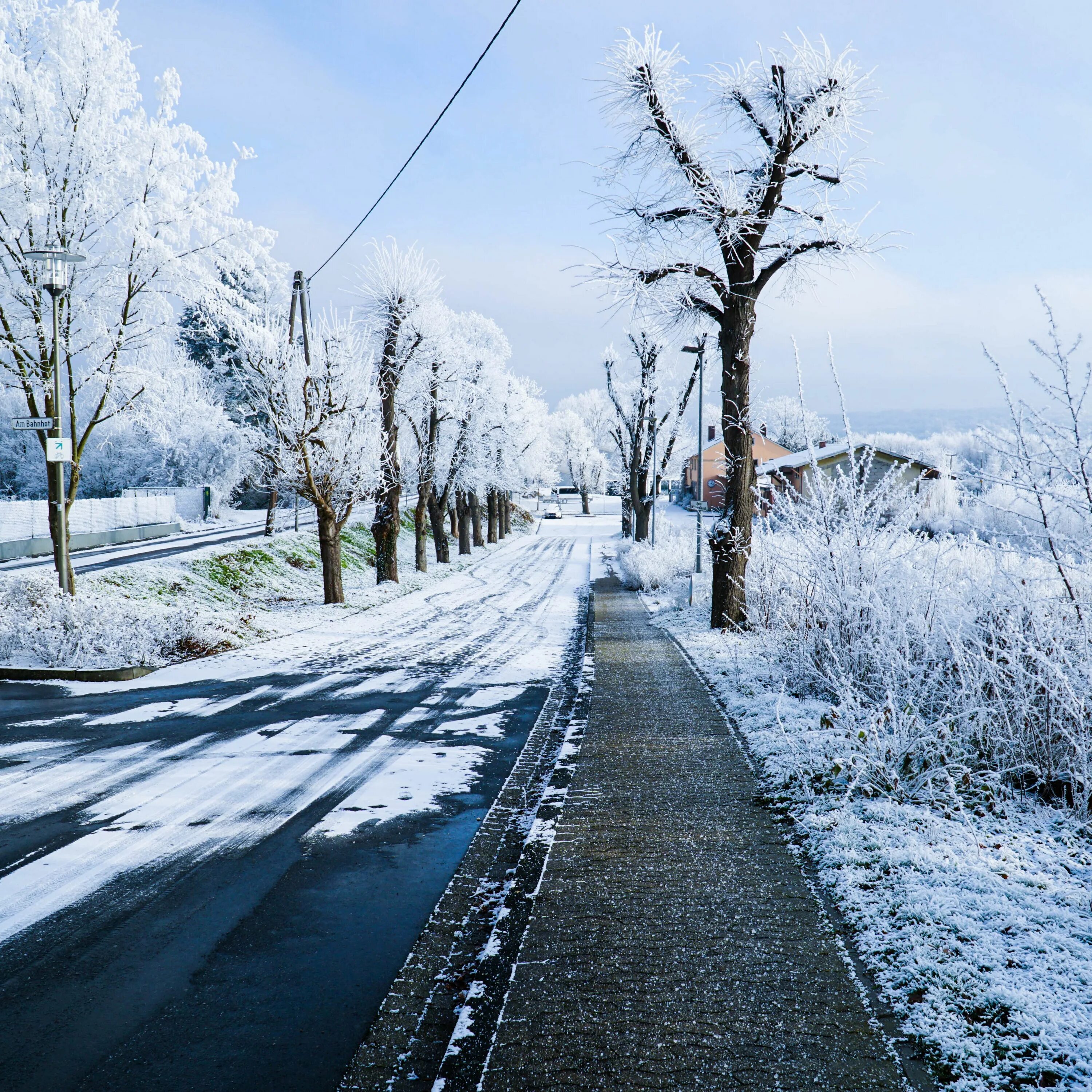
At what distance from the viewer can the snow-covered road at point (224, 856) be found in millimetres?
3053

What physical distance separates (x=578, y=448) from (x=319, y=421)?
81.8 m

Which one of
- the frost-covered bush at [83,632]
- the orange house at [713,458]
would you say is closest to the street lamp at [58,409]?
the frost-covered bush at [83,632]

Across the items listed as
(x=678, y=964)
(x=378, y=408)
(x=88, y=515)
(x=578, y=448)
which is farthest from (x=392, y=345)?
(x=578, y=448)

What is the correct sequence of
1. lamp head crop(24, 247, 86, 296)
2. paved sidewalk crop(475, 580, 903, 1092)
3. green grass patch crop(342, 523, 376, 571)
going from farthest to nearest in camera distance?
green grass patch crop(342, 523, 376, 571) → lamp head crop(24, 247, 86, 296) → paved sidewalk crop(475, 580, 903, 1092)

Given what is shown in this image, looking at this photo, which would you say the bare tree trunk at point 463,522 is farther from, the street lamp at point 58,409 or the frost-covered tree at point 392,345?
the street lamp at point 58,409

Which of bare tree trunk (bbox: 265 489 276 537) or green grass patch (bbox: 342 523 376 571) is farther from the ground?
bare tree trunk (bbox: 265 489 276 537)

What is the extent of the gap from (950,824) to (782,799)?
3.40 ft

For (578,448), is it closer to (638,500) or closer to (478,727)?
(638,500)

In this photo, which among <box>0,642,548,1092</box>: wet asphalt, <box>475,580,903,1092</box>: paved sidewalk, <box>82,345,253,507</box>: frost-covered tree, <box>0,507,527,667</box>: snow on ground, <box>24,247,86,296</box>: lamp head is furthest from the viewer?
<box>82,345,253,507</box>: frost-covered tree

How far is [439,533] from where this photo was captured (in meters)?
34.5

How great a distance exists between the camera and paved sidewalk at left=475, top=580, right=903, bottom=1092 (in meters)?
2.71

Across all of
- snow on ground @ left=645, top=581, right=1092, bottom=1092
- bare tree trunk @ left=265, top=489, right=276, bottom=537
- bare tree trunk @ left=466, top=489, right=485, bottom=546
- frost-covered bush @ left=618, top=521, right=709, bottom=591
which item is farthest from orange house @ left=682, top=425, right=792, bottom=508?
snow on ground @ left=645, top=581, right=1092, bottom=1092

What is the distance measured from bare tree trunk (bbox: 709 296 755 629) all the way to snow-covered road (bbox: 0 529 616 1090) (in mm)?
4647

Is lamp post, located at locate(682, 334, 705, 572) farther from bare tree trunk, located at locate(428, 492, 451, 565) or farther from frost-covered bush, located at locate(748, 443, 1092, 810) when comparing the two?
bare tree trunk, located at locate(428, 492, 451, 565)
